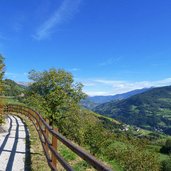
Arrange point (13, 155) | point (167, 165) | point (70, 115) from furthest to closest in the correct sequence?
point (167, 165), point (70, 115), point (13, 155)

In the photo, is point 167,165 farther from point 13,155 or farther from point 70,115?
point 13,155

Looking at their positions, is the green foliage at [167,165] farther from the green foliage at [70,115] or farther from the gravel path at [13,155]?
the gravel path at [13,155]

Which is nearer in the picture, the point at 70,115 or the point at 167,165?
the point at 70,115

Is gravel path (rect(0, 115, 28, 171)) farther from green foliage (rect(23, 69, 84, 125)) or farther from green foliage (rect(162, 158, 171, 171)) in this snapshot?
green foliage (rect(162, 158, 171, 171))

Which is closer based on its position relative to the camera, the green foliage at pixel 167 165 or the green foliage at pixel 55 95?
the green foliage at pixel 55 95

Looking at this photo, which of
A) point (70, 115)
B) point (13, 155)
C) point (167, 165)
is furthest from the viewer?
point (167, 165)

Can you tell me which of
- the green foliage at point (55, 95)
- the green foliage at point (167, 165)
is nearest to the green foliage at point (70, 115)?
the green foliage at point (55, 95)

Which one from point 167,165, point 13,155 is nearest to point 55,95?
point 13,155

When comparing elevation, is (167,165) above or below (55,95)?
below

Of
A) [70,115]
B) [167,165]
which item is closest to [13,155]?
[70,115]

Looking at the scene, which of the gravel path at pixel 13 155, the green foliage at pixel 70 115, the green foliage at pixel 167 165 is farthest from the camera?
the green foliage at pixel 167 165

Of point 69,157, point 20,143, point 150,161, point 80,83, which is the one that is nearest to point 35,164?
point 69,157

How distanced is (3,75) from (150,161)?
166 feet

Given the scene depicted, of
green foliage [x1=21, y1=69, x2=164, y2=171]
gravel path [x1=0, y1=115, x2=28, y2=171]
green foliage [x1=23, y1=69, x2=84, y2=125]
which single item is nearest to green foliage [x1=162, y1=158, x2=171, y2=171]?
green foliage [x1=21, y1=69, x2=164, y2=171]
